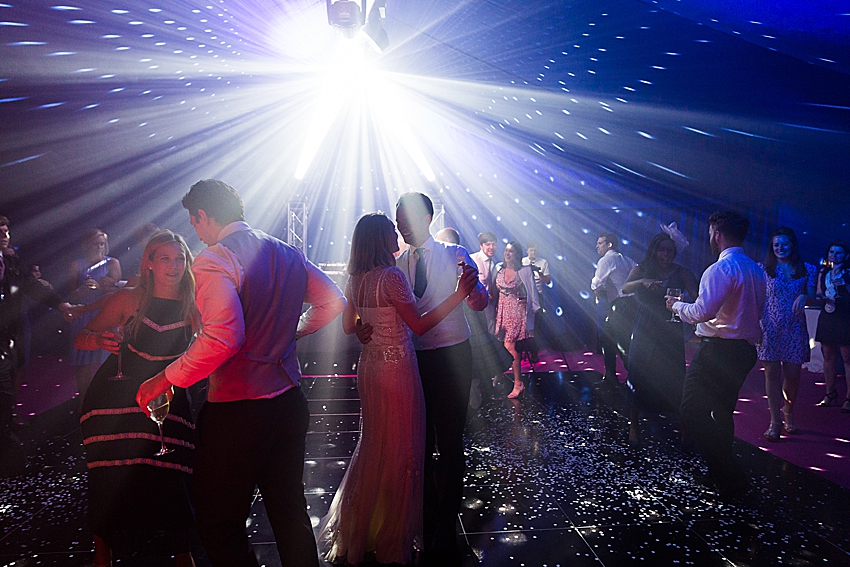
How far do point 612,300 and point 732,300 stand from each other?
2664 millimetres

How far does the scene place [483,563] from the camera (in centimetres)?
225

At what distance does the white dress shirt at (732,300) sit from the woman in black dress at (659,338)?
0.62 meters

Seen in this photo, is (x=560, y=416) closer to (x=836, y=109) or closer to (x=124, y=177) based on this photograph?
(x=836, y=109)

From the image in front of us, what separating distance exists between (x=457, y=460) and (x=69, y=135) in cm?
627

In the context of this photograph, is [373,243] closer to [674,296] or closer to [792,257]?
[674,296]

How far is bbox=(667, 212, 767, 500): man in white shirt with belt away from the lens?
2.82 metres

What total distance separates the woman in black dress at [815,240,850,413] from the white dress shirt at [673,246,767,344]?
9.05ft

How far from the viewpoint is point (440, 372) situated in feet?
7.62

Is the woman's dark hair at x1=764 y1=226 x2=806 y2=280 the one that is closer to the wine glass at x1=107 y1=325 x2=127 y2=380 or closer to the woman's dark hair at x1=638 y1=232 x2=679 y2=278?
the woman's dark hair at x1=638 y1=232 x2=679 y2=278

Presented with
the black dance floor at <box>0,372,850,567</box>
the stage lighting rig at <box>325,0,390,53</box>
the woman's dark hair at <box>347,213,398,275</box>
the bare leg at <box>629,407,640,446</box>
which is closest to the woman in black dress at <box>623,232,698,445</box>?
the bare leg at <box>629,407,640,446</box>

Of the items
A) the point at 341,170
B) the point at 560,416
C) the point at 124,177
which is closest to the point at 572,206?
the point at 341,170

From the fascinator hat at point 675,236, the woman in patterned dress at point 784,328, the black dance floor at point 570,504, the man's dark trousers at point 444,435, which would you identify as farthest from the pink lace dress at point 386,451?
the woman in patterned dress at point 784,328

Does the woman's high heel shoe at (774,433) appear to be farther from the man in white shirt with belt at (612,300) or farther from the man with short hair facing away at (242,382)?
the man with short hair facing away at (242,382)

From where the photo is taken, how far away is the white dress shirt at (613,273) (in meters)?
5.45
